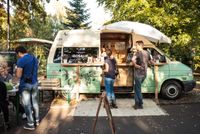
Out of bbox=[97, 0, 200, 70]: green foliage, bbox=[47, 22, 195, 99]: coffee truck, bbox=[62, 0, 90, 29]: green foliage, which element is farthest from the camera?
bbox=[62, 0, 90, 29]: green foliage

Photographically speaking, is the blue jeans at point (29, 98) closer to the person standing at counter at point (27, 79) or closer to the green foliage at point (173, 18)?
the person standing at counter at point (27, 79)

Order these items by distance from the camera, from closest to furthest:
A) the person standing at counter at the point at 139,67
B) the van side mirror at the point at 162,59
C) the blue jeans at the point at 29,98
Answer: the blue jeans at the point at 29,98, the person standing at counter at the point at 139,67, the van side mirror at the point at 162,59

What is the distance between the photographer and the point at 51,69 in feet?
44.4

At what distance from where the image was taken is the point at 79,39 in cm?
1388

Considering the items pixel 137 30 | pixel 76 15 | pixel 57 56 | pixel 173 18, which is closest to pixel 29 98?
pixel 57 56

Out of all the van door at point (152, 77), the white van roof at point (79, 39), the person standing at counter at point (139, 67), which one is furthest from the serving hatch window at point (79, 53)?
the person standing at counter at point (139, 67)

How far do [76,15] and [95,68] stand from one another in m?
34.7

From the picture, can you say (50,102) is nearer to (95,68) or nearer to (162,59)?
(95,68)

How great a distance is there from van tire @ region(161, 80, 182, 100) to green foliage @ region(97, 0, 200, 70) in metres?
5.90

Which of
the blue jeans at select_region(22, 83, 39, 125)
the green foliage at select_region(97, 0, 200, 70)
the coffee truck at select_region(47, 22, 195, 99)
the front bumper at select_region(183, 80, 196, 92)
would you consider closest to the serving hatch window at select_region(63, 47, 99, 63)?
the coffee truck at select_region(47, 22, 195, 99)

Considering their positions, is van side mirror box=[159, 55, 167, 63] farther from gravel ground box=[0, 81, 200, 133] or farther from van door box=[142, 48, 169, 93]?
gravel ground box=[0, 81, 200, 133]

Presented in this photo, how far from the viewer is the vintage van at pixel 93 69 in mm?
13453

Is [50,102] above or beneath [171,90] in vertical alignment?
beneath

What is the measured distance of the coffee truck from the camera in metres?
13.4
